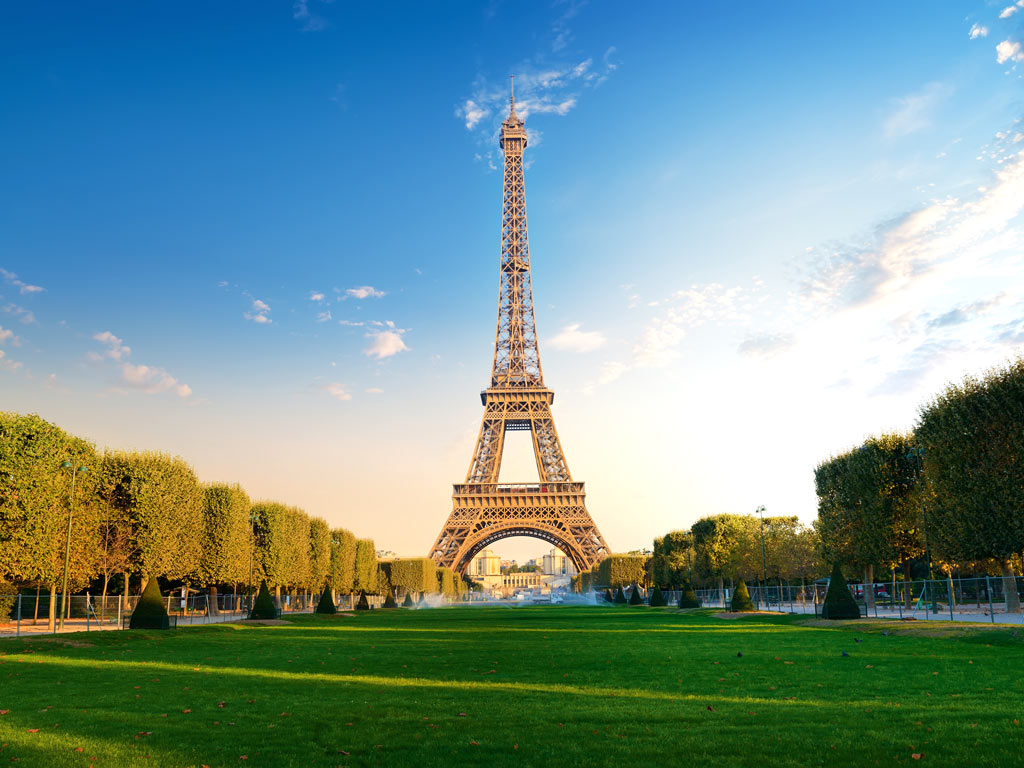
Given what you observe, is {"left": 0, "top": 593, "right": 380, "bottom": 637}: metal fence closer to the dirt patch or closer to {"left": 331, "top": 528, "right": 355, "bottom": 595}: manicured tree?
the dirt patch

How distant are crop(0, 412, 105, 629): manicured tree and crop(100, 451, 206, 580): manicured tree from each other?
2.59m

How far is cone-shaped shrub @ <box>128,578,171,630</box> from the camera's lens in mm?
31094

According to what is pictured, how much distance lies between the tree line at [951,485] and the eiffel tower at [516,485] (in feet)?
149

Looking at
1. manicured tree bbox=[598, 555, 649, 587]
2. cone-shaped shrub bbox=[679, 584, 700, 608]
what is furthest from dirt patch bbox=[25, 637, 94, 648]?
manicured tree bbox=[598, 555, 649, 587]

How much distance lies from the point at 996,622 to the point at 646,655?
1601 centimetres

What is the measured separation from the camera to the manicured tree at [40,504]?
112 ft

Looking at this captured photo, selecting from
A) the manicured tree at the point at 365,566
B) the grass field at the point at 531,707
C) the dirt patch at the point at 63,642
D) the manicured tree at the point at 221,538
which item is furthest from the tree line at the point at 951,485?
the manicured tree at the point at 365,566

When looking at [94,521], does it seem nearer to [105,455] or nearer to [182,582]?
[105,455]

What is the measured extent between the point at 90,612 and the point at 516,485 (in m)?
56.2

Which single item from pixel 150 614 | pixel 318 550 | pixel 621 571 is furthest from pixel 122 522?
pixel 621 571

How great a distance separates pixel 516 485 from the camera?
87625 mm

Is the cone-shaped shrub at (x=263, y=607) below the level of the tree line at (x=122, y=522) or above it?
below

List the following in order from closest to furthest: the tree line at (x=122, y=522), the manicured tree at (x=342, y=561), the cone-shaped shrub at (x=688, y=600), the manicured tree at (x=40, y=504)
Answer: the manicured tree at (x=40, y=504), the tree line at (x=122, y=522), the cone-shaped shrub at (x=688, y=600), the manicured tree at (x=342, y=561)

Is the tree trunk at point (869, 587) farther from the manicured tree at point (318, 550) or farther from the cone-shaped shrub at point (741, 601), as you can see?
the manicured tree at point (318, 550)
